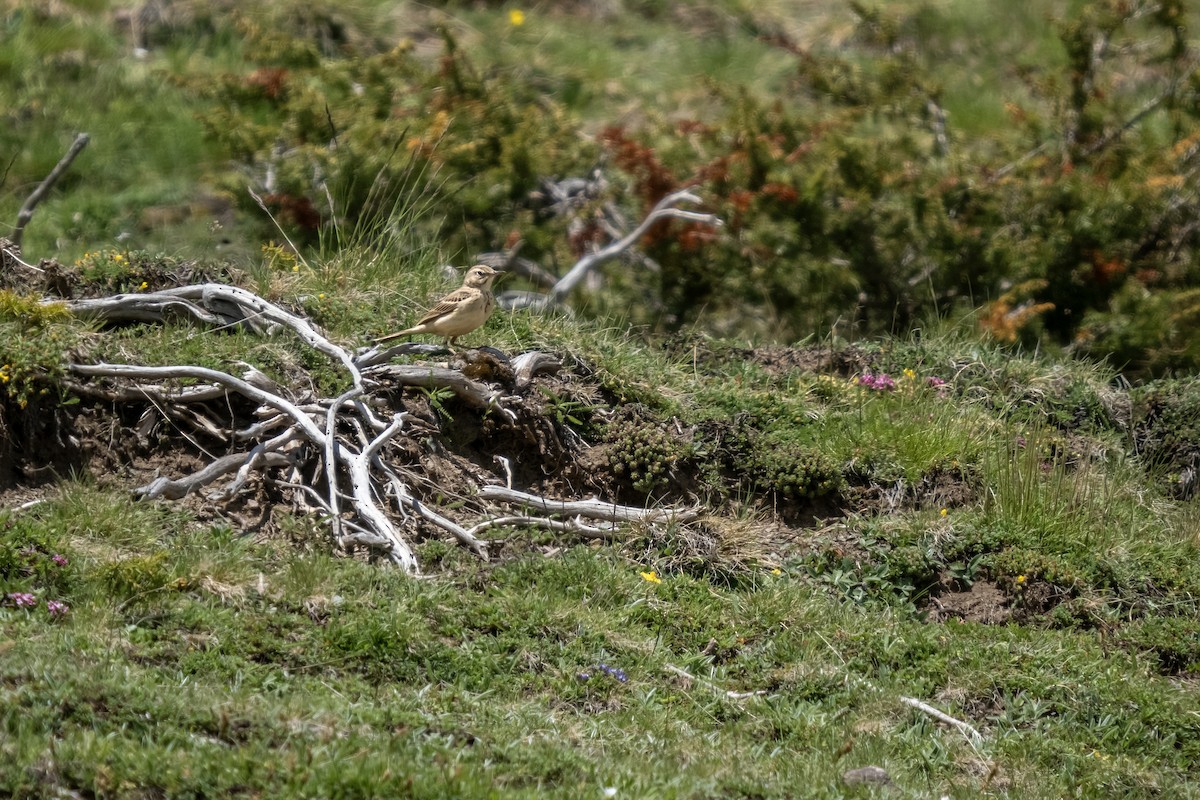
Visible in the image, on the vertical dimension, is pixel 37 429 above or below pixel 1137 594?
above

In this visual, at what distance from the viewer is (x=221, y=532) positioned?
251 inches

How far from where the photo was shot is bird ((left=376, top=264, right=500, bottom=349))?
23.4 ft

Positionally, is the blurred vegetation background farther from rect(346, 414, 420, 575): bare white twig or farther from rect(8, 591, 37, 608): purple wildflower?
rect(8, 591, 37, 608): purple wildflower

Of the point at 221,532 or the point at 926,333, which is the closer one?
the point at 221,532

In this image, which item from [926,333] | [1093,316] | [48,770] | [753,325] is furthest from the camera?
[753,325]

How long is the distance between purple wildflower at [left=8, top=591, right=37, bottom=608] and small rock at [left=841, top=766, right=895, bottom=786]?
3354mm

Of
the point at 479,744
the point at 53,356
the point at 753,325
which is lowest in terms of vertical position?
A: the point at 753,325

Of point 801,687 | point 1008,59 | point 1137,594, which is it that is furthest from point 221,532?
point 1008,59

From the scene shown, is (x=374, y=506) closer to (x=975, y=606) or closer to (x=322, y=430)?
(x=322, y=430)

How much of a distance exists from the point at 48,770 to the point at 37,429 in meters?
2.58

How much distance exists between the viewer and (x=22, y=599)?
18.4 feet

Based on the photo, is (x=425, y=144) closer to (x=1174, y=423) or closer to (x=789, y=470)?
(x=789, y=470)

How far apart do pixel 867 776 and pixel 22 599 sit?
3483mm

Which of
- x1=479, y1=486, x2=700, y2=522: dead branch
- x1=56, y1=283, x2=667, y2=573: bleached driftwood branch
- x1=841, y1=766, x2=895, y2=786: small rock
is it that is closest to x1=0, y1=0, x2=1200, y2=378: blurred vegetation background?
x1=56, y1=283, x2=667, y2=573: bleached driftwood branch
